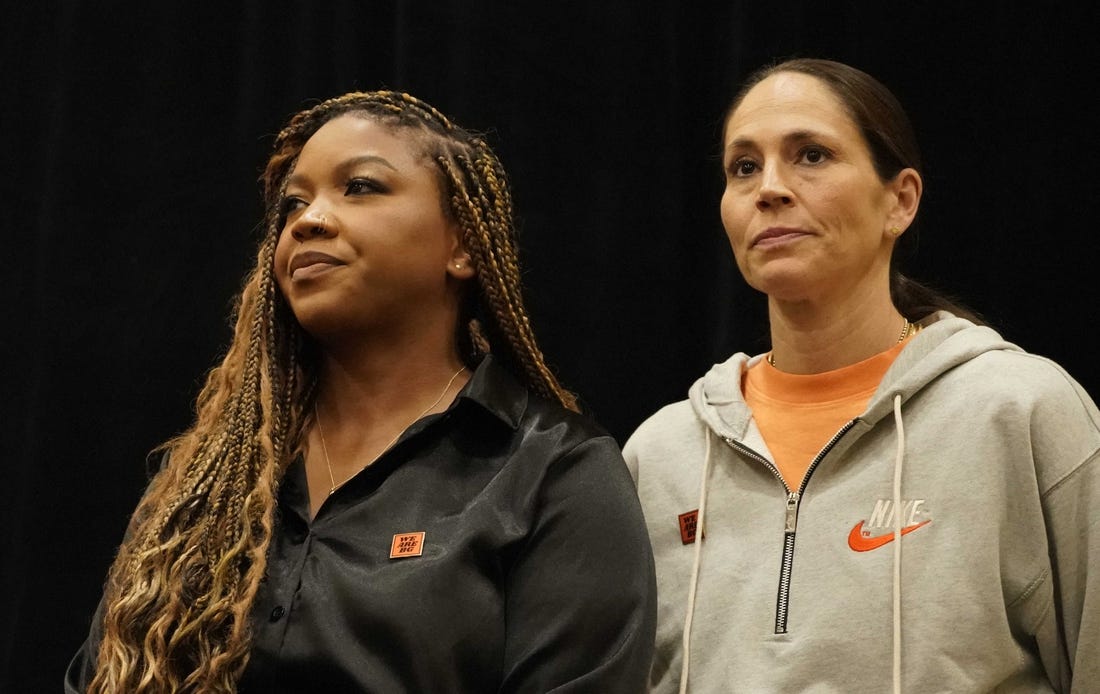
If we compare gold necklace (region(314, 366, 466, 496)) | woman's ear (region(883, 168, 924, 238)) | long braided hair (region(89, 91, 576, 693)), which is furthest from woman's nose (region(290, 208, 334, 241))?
woman's ear (region(883, 168, 924, 238))

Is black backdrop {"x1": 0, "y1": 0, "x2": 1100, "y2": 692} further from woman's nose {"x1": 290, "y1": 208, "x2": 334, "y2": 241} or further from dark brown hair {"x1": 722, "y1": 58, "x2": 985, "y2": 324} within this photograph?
woman's nose {"x1": 290, "y1": 208, "x2": 334, "y2": 241}

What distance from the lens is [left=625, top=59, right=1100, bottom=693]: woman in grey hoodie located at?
1796mm

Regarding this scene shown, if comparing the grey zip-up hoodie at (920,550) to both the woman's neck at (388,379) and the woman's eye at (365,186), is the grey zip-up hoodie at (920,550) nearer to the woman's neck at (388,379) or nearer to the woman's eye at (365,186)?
the woman's neck at (388,379)

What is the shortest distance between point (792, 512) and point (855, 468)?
108 millimetres

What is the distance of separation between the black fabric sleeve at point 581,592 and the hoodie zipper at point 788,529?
18 cm

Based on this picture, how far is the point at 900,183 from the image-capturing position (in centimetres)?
213

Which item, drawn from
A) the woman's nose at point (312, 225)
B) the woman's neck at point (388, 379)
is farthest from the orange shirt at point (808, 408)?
the woman's nose at point (312, 225)

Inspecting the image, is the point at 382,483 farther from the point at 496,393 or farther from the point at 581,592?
the point at 581,592

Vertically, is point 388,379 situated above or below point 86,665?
above

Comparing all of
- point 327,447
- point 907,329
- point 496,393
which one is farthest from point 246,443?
point 907,329

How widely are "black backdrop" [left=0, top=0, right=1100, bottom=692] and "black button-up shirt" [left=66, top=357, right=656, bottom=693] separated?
823 millimetres

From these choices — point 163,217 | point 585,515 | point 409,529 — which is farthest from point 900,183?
point 163,217

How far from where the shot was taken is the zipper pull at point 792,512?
195cm

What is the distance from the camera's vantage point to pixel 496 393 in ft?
6.64
